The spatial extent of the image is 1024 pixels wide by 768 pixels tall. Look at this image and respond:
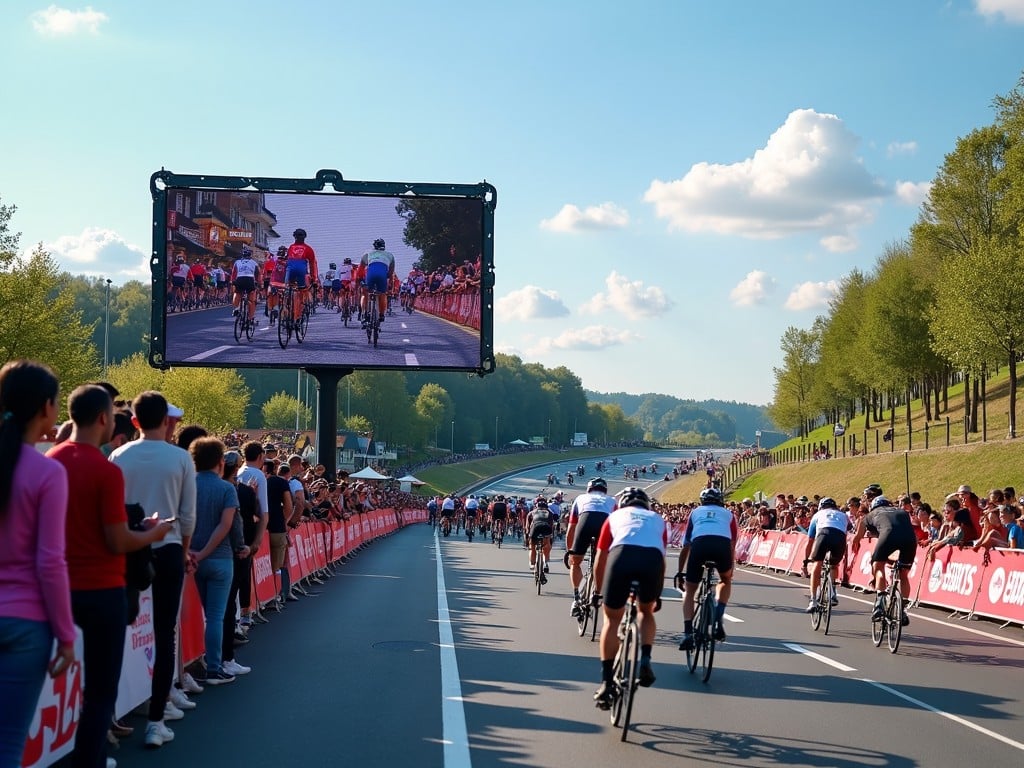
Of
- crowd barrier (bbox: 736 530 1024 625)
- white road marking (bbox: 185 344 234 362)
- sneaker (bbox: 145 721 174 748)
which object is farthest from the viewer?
white road marking (bbox: 185 344 234 362)

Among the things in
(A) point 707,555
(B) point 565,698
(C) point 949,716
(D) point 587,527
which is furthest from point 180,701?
(D) point 587,527

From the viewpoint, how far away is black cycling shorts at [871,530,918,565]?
1315 centimetres

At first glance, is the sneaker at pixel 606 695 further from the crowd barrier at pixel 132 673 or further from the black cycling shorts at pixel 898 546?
the black cycling shorts at pixel 898 546

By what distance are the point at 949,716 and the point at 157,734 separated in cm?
581

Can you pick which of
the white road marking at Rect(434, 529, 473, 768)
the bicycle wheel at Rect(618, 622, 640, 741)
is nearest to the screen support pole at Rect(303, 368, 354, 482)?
the white road marking at Rect(434, 529, 473, 768)

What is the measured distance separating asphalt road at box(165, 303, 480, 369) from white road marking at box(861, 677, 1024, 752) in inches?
851

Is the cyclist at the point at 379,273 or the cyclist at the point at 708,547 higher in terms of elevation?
the cyclist at the point at 379,273

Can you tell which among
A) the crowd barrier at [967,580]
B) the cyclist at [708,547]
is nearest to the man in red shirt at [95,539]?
the cyclist at [708,547]

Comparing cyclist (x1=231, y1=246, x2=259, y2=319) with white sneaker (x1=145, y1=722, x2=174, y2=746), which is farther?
cyclist (x1=231, y1=246, x2=259, y2=319)

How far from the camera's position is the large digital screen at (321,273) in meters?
31.0

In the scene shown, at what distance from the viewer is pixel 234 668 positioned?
33.3 feet

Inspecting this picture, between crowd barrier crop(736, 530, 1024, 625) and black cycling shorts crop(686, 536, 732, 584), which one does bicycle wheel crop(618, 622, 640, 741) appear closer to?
black cycling shorts crop(686, 536, 732, 584)

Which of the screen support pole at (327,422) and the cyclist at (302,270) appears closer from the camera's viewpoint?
the cyclist at (302,270)

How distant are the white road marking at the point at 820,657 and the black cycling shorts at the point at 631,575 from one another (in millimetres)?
4017
